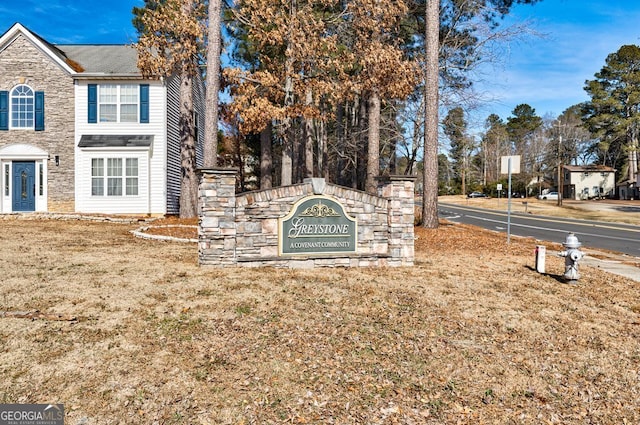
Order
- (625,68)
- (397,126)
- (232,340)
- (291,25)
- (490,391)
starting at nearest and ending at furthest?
(490,391) → (232,340) → (291,25) → (397,126) → (625,68)

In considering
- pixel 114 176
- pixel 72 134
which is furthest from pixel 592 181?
pixel 72 134

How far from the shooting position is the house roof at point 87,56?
61.4 feet

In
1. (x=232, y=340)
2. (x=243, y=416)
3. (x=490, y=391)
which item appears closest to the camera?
(x=243, y=416)

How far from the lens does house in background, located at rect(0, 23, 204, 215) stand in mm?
18906

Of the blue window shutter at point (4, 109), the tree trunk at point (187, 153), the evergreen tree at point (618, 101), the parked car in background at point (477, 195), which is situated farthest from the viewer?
the parked car in background at point (477, 195)

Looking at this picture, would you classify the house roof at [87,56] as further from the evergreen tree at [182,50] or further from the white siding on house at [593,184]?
the white siding on house at [593,184]

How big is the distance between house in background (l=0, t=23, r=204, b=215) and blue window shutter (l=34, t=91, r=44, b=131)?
0.13ft

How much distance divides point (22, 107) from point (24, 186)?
3769mm

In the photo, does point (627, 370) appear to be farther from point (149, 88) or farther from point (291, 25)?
point (149, 88)

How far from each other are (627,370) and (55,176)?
866 inches

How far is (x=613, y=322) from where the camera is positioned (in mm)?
5781

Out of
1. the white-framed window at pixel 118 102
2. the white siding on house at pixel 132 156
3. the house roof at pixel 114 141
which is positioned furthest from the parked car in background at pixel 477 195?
the white-framed window at pixel 118 102

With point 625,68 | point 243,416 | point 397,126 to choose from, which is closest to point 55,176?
point 397,126

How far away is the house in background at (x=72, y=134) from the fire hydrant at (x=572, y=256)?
17.4 m
